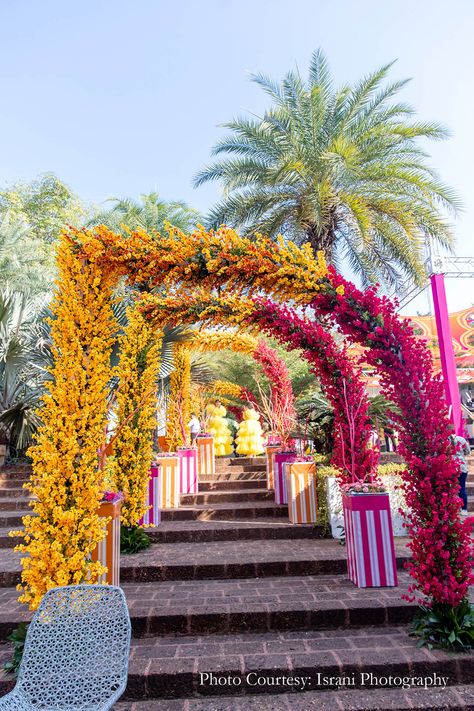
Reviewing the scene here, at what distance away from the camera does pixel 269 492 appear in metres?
7.85

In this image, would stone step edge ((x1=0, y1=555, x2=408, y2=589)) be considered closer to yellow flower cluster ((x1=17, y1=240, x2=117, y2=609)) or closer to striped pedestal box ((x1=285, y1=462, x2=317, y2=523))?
yellow flower cluster ((x1=17, y1=240, x2=117, y2=609))

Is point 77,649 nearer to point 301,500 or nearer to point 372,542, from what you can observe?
point 372,542

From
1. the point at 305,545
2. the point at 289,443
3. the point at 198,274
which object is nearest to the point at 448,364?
the point at 289,443

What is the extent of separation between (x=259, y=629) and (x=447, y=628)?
4.98ft

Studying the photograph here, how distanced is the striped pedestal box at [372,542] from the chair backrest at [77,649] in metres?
2.65

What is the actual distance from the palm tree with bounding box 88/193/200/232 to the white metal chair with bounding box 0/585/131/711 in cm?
1369

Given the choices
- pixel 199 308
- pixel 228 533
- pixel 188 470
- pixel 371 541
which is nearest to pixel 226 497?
pixel 188 470

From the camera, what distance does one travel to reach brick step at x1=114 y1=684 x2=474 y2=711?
2688 mm

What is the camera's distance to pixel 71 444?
3.42 m

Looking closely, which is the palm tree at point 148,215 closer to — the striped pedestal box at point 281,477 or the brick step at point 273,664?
the striped pedestal box at point 281,477

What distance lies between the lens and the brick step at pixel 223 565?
4684 mm

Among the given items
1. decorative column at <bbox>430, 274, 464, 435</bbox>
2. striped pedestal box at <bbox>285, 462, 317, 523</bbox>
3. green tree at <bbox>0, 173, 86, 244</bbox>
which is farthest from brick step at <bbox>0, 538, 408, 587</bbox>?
green tree at <bbox>0, 173, 86, 244</bbox>

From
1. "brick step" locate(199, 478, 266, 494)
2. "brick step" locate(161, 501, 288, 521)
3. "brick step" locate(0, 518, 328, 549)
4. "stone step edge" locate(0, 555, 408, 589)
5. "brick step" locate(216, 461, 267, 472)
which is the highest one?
"brick step" locate(216, 461, 267, 472)

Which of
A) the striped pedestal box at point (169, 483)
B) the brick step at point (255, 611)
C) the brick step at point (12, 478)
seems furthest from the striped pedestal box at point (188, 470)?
the brick step at point (255, 611)
